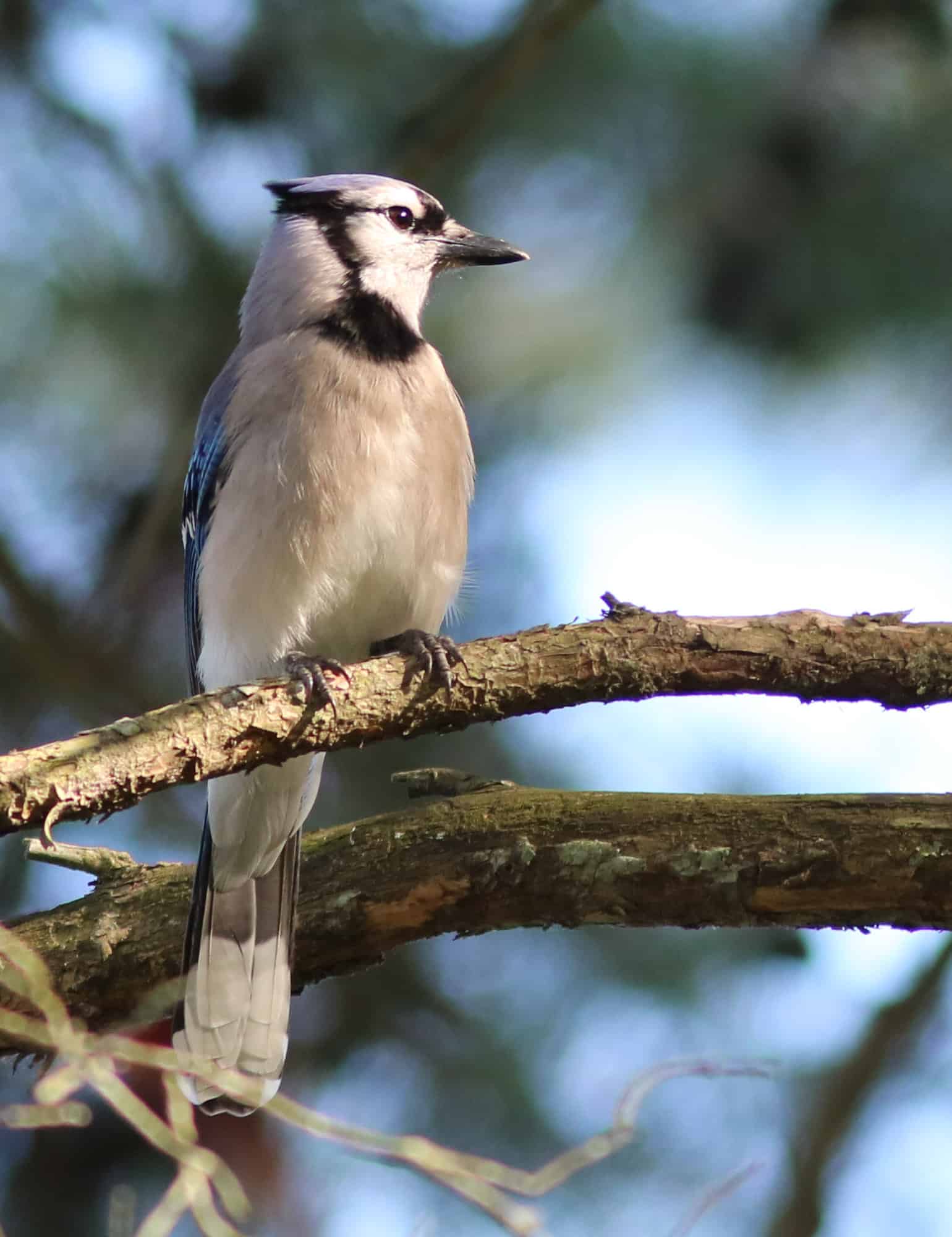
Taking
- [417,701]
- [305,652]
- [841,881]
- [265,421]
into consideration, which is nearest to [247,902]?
[305,652]

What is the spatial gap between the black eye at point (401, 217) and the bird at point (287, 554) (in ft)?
1.08

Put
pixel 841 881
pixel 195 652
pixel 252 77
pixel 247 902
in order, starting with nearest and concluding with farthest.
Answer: pixel 841 881, pixel 247 902, pixel 195 652, pixel 252 77

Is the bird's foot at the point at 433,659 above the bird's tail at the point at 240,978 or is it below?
above

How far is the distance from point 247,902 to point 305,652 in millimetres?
513

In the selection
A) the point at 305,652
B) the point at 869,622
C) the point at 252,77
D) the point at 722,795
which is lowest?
the point at 722,795

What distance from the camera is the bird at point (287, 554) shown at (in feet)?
9.42

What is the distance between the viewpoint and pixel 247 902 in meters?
2.87

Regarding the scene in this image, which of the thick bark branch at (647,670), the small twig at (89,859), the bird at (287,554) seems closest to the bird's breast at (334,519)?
the bird at (287,554)

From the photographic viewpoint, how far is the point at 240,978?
112 inches

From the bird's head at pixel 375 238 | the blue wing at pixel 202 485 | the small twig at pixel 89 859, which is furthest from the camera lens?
the bird's head at pixel 375 238

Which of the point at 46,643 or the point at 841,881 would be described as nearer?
the point at 841,881

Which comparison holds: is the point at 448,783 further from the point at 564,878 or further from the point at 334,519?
the point at 334,519

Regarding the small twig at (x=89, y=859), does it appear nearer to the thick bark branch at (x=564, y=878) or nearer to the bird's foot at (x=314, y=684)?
the thick bark branch at (x=564, y=878)

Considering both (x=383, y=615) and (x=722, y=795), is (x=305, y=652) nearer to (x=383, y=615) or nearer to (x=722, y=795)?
(x=383, y=615)
